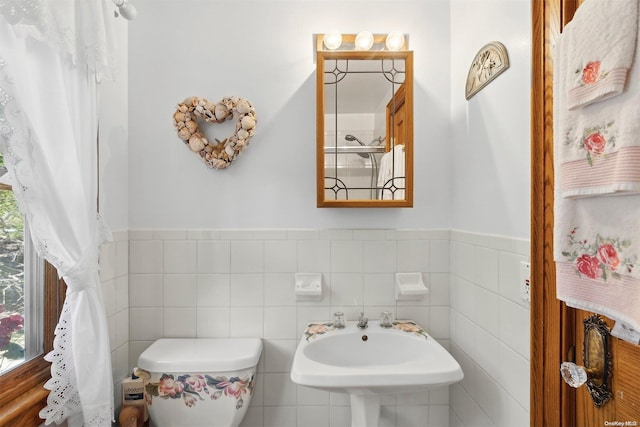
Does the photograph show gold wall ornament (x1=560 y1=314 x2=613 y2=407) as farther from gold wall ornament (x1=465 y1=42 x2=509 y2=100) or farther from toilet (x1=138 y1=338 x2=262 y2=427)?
toilet (x1=138 y1=338 x2=262 y2=427)

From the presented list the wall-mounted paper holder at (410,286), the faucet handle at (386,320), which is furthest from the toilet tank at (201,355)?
the wall-mounted paper holder at (410,286)

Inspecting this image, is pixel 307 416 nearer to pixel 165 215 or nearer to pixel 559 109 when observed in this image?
pixel 165 215

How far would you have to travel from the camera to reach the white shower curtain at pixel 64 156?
80 centimetres

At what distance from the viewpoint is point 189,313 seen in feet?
4.83

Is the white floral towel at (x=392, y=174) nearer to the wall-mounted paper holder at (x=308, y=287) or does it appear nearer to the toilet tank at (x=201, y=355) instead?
the wall-mounted paper holder at (x=308, y=287)

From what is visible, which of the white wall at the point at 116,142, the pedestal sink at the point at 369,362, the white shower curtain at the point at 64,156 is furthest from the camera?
the white wall at the point at 116,142

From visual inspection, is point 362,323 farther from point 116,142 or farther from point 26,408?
point 116,142

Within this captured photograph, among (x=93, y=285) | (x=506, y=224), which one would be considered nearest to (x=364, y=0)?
(x=506, y=224)

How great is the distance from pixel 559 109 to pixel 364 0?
44.8 inches

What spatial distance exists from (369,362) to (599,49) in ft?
4.10

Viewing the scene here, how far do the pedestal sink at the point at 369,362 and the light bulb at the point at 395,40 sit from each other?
1.24 meters

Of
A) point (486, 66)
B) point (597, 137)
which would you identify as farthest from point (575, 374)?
point (486, 66)

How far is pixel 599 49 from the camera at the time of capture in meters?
0.60

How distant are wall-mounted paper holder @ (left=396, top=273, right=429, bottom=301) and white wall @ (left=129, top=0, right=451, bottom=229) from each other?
0.40 metres
